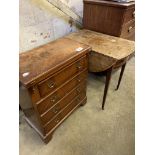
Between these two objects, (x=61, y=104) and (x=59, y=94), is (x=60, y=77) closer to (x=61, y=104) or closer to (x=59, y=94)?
(x=59, y=94)

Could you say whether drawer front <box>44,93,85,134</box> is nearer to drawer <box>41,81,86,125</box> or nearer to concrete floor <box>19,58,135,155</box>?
drawer <box>41,81,86,125</box>

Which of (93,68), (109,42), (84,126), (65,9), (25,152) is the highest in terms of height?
(65,9)

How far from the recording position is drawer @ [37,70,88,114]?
126 centimetres

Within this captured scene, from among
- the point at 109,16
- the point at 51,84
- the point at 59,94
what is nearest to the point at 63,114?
the point at 59,94

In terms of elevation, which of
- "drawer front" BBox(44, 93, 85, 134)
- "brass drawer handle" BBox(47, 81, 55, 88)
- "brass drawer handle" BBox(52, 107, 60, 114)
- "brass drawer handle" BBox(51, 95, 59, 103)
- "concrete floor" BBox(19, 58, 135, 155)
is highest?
"brass drawer handle" BBox(47, 81, 55, 88)

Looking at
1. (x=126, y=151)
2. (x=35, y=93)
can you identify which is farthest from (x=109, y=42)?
(x=126, y=151)

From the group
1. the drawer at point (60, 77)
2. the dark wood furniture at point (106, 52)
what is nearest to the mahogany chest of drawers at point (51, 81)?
the drawer at point (60, 77)

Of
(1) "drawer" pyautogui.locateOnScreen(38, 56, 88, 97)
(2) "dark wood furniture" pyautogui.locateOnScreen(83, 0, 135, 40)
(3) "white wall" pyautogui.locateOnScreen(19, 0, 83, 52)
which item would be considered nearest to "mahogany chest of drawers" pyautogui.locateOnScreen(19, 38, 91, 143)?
(1) "drawer" pyautogui.locateOnScreen(38, 56, 88, 97)

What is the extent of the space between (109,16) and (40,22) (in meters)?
0.83
